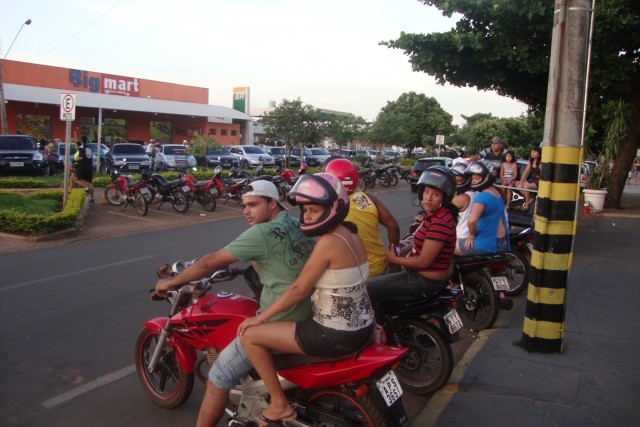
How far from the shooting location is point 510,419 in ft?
11.9

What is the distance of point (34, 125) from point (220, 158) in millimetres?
13851

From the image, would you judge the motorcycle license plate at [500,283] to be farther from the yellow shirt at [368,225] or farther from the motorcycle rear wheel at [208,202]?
the motorcycle rear wheel at [208,202]

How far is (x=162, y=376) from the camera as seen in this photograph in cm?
399

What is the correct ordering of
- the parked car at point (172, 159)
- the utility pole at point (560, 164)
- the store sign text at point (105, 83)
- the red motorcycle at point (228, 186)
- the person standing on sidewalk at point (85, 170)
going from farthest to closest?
the store sign text at point (105, 83)
the parked car at point (172, 159)
the red motorcycle at point (228, 186)
the person standing on sidewalk at point (85, 170)
the utility pole at point (560, 164)

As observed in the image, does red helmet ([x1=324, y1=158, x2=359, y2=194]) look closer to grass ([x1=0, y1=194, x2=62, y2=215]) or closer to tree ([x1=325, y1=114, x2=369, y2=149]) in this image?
grass ([x1=0, y1=194, x2=62, y2=215])

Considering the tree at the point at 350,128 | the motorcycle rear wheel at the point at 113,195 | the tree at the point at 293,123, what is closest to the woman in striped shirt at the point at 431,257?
the motorcycle rear wheel at the point at 113,195

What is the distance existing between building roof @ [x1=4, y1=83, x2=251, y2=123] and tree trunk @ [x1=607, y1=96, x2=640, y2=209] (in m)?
26.3

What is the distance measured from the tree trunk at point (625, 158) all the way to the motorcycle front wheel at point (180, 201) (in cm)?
1246

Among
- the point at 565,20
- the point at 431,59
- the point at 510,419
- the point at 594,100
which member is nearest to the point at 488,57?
the point at 431,59

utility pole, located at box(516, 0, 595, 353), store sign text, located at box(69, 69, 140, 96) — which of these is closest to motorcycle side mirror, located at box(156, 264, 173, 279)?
utility pole, located at box(516, 0, 595, 353)

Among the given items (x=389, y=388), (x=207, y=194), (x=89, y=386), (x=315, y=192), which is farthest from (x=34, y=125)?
(x=389, y=388)

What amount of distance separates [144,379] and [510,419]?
8.79 ft

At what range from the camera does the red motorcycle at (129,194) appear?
14.4 m

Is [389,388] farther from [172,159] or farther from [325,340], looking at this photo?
[172,159]
